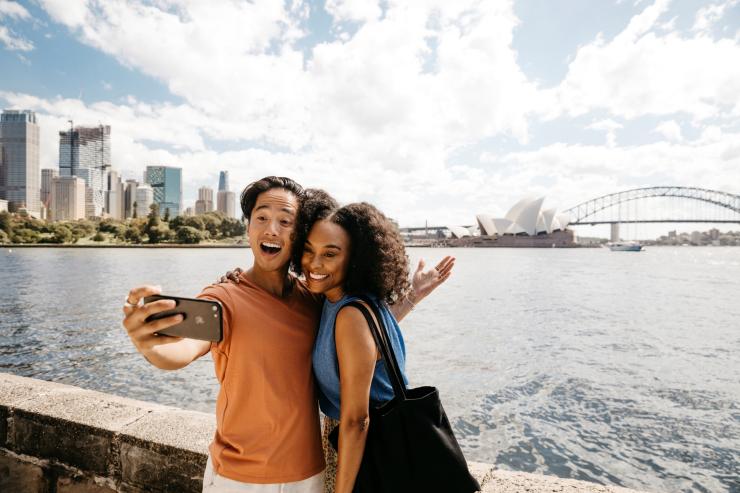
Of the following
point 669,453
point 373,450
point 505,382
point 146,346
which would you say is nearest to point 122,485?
point 146,346

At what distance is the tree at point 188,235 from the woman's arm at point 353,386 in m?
88.2

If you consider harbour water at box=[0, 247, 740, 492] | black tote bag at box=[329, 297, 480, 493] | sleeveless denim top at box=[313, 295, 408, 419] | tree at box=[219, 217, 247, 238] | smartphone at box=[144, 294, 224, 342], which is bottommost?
harbour water at box=[0, 247, 740, 492]

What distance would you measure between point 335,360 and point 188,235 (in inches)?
3481

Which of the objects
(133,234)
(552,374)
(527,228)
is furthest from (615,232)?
(552,374)

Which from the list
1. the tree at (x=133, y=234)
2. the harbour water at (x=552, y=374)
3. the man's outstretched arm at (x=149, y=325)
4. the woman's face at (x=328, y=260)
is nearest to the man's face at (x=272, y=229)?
the woman's face at (x=328, y=260)

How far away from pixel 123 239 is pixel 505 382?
8905 centimetres

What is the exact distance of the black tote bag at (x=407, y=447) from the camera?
4.29 feet

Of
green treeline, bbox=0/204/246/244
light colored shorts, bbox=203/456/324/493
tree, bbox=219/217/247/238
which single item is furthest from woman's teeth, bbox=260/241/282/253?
tree, bbox=219/217/247/238

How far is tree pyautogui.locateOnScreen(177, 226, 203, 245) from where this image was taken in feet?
273

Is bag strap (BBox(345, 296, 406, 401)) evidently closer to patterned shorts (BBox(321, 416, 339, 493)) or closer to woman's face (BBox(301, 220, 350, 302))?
woman's face (BBox(301, 220, 350, 302))

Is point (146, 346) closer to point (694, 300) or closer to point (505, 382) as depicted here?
point (505, 382)

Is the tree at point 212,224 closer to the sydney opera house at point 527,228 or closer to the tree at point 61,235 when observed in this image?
the tree at point 61,235

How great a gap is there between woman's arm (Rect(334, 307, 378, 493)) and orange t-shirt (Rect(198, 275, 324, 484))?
0.18m

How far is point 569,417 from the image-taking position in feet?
22.5
